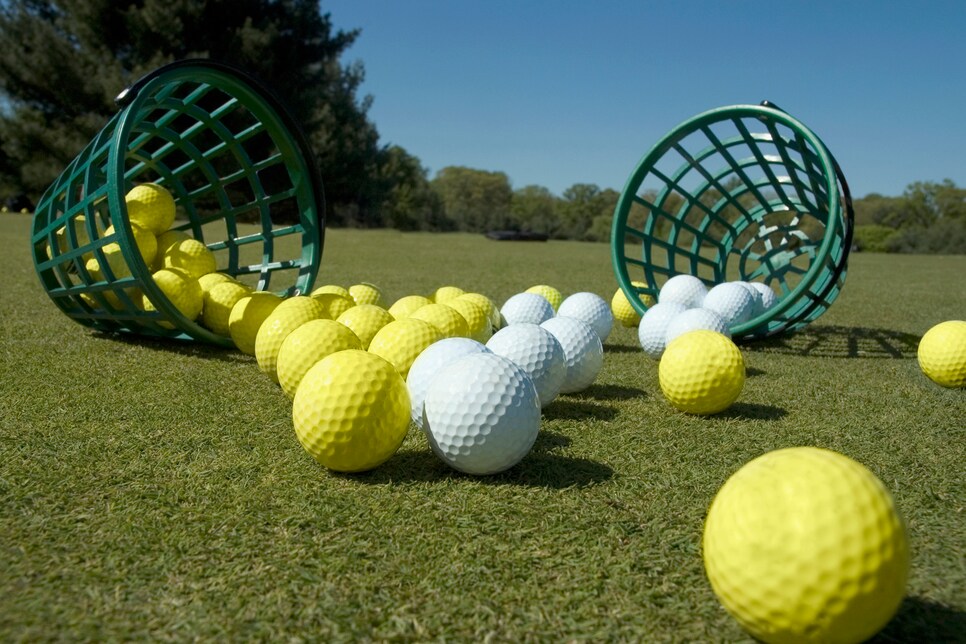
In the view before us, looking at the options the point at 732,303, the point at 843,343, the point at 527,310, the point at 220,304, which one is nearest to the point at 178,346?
the point at 220,304

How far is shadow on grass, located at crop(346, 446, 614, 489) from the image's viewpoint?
2400 mm

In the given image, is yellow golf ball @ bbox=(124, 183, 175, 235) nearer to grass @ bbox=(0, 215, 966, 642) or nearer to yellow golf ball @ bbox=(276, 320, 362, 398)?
grass @ bbox=(0, 215, 966, 642)

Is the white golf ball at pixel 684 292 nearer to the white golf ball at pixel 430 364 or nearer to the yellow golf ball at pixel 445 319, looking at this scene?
the yellow golf ball at pixel 445 319

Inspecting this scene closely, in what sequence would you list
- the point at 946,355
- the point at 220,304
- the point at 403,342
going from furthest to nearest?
1. the point at 220,304
2. the point at 946,355
3. the point at 403,342

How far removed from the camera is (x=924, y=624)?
5.22 feet

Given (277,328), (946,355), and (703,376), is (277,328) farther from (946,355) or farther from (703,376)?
(946,355)

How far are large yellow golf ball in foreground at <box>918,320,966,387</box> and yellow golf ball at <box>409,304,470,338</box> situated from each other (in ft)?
8.67

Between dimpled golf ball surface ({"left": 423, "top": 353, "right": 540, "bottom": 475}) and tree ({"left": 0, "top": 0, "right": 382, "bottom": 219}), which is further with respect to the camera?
tree ({"left": 0, "top": 0, "right": 382, "bottom": 219})

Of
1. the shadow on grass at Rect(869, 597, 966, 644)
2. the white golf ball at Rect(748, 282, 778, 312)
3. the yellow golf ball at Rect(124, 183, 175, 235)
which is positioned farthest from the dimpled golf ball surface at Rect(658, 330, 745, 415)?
the yellow golf ball at Rect(124, 183, 175, 235)

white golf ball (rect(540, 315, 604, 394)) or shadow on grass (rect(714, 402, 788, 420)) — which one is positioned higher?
white golf ball (rect(540, 315, 604, 394))

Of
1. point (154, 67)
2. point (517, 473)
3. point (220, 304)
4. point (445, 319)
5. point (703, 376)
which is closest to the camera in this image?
point (517, 473)

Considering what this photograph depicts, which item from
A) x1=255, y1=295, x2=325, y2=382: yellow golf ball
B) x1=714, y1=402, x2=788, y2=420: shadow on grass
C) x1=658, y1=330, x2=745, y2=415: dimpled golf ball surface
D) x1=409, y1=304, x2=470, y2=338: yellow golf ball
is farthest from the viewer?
x1=409, y1=304, x2=470, y2=338: yellow golf ball

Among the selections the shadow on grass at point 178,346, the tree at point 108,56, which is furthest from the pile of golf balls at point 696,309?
the tree at point 108,56

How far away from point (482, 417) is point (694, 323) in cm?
240
